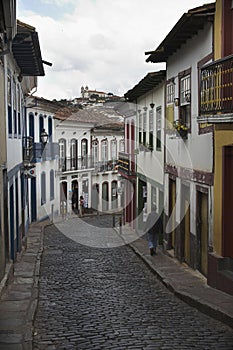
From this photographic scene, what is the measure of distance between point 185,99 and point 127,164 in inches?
485

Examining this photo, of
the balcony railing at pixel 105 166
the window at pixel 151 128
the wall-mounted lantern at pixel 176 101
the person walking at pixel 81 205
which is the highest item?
the wall-mounted lantern at pixel 176 101

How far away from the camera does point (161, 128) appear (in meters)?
18.2

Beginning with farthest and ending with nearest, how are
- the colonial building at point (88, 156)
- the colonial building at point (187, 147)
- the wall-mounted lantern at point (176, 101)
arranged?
the colonial building at point (88, 156)
the wall-mounted lantern at point (176, 101)
the colonial building at point (187, 147)

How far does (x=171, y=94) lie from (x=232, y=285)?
708 centimetres

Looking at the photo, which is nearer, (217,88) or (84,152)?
(217,88)

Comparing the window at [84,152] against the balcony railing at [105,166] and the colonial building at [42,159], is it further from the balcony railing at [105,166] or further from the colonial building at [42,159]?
the colonial building at [42,159]

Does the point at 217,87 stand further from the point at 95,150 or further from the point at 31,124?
the point at 95,150

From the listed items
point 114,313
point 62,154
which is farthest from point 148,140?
point 62,154

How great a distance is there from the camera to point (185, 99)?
1415 cm

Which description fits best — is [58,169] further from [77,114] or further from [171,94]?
[171,94]

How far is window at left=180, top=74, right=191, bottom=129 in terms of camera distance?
13.9 meters

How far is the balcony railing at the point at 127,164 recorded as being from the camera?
25.6 meters

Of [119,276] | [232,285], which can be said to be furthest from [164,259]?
[232,285]

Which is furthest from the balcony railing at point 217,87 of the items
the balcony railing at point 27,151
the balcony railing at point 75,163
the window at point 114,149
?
the window at point 114,149
